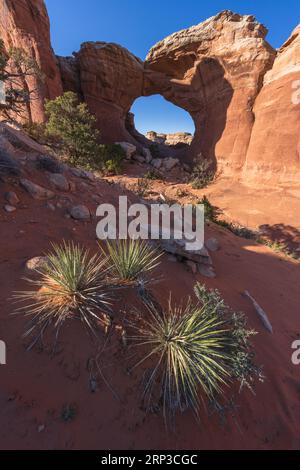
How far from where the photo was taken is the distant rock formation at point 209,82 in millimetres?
12430

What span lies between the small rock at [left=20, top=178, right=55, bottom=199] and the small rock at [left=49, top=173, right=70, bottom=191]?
47 cm

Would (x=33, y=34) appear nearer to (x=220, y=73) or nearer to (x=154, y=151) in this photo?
(x=154, y=151)

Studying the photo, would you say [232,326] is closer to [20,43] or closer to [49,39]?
[20,43]

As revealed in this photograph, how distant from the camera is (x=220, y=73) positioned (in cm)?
1542

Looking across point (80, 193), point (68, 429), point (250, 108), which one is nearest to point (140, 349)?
point (68, 429)

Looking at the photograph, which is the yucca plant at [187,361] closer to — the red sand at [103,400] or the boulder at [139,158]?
the red sand at [103,400]

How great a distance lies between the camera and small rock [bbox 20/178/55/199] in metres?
4.38

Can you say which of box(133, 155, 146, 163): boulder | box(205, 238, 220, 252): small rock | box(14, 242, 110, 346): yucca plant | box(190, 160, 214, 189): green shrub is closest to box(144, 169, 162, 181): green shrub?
box(190, 160, 214, 189): green shrub

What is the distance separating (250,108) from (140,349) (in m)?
16.8

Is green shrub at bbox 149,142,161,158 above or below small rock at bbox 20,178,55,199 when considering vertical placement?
above

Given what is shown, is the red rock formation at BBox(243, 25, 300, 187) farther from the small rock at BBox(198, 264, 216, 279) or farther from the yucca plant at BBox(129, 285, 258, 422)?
the yucca plant at BBox(129, 285, 258, 422)

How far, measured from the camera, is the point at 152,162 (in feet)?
60.8

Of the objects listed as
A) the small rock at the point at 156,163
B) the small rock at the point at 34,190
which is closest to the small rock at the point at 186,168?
the small rock at the point at 156,163

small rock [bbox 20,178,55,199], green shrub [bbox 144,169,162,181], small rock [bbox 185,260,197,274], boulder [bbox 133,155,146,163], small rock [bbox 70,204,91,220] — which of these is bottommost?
small rock [bbox 185,260,197,274]
